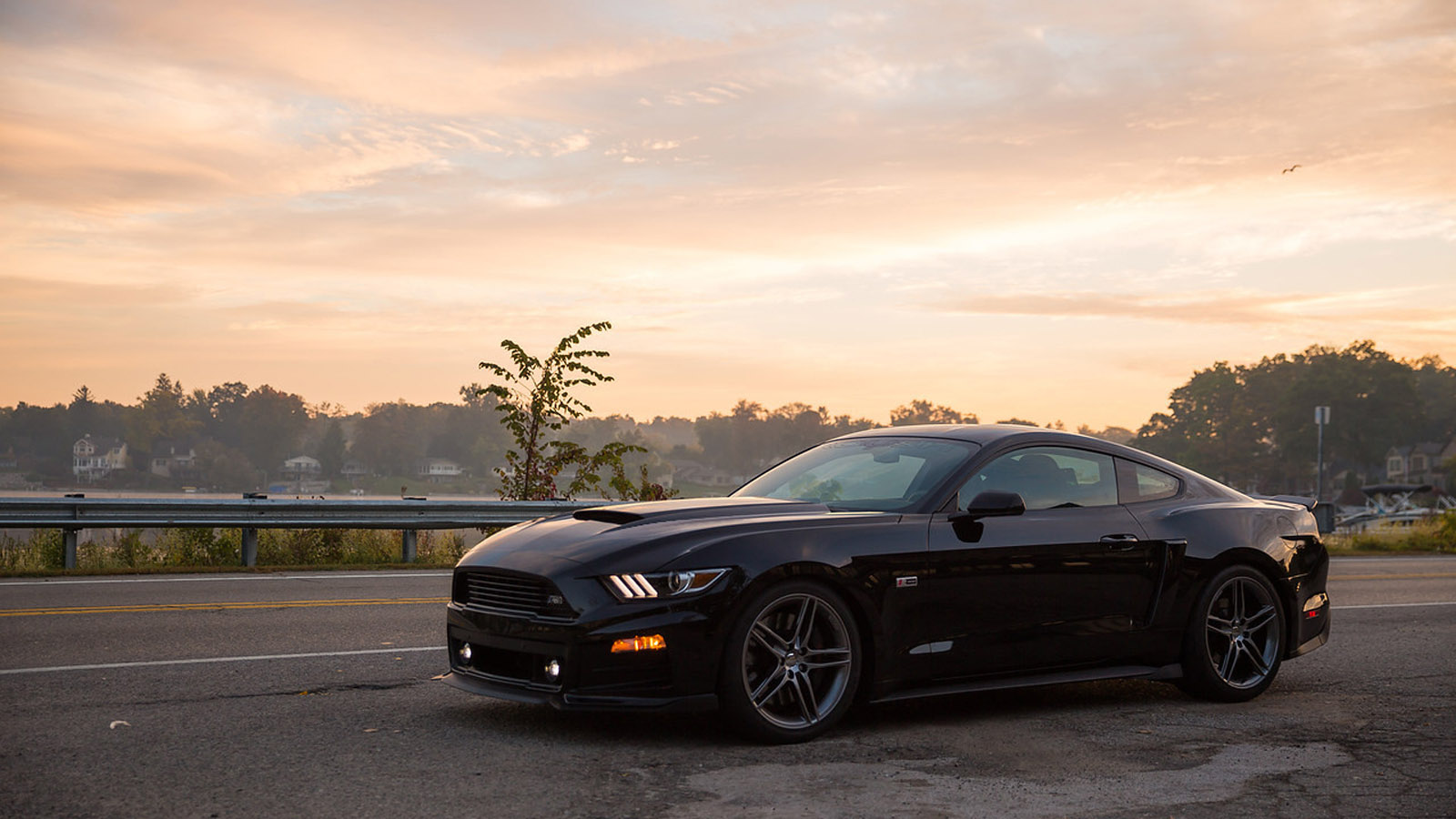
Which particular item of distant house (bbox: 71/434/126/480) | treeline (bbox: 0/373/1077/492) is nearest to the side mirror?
treeline (bbox: 0/373/1077/492)

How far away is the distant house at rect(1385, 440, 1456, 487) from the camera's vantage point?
134 meters

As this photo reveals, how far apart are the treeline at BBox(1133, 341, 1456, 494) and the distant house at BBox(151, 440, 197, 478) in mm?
87412

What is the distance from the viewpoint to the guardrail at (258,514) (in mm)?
14820

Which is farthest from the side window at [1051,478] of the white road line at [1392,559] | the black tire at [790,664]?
the white road line at [1392,559]

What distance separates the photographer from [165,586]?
13.1 m

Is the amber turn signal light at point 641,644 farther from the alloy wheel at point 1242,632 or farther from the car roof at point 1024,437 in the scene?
the alloy wheel at point 1242,632

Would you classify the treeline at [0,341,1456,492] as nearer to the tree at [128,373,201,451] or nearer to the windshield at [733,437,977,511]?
the tree at [128,373,201,451]

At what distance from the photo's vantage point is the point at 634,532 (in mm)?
6137

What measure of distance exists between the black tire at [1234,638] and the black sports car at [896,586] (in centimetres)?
1

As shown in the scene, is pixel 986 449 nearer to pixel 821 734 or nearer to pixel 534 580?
pixel 821 734

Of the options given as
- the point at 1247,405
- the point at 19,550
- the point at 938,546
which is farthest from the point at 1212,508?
the point at 1247,405

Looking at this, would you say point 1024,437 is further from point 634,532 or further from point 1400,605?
point 1400,605

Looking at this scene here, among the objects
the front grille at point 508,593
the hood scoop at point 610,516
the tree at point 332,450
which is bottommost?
the front grille at point 508,593

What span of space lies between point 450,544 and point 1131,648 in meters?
11.7
